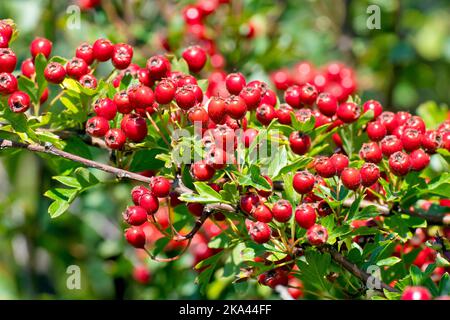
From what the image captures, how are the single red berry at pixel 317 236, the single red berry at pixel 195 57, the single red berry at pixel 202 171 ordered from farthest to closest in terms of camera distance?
the single red berry at pixel 195 57 → the single red berry at pixel 202 171 → the single red berry at pixel 317 236

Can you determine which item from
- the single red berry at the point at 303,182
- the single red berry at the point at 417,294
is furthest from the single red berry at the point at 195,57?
the single red berry at the point at 417,294

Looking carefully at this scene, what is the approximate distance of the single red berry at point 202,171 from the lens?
6.70ft

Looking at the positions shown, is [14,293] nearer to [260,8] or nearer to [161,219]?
[161,219]

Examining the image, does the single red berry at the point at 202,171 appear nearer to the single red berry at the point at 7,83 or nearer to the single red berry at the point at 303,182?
the single red berry at the point at 303,182

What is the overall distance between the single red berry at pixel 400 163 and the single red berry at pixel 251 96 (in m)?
0.44

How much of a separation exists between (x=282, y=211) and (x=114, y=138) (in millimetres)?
547

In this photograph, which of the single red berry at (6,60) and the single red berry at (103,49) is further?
the single red berry at (103,49)

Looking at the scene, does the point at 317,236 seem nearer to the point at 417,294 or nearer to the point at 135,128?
the point at 417,294

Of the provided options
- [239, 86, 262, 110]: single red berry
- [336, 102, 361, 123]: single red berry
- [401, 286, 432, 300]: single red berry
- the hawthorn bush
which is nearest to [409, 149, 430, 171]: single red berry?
the hawthorn bush

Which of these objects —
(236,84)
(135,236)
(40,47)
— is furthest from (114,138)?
(40,47)

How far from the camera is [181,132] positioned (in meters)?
2.14

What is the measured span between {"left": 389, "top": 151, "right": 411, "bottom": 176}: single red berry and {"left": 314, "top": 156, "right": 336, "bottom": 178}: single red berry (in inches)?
7.9

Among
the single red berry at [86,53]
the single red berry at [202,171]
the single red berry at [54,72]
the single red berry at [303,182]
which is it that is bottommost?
the single red berry at [303,182]

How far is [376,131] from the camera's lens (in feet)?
7.59
